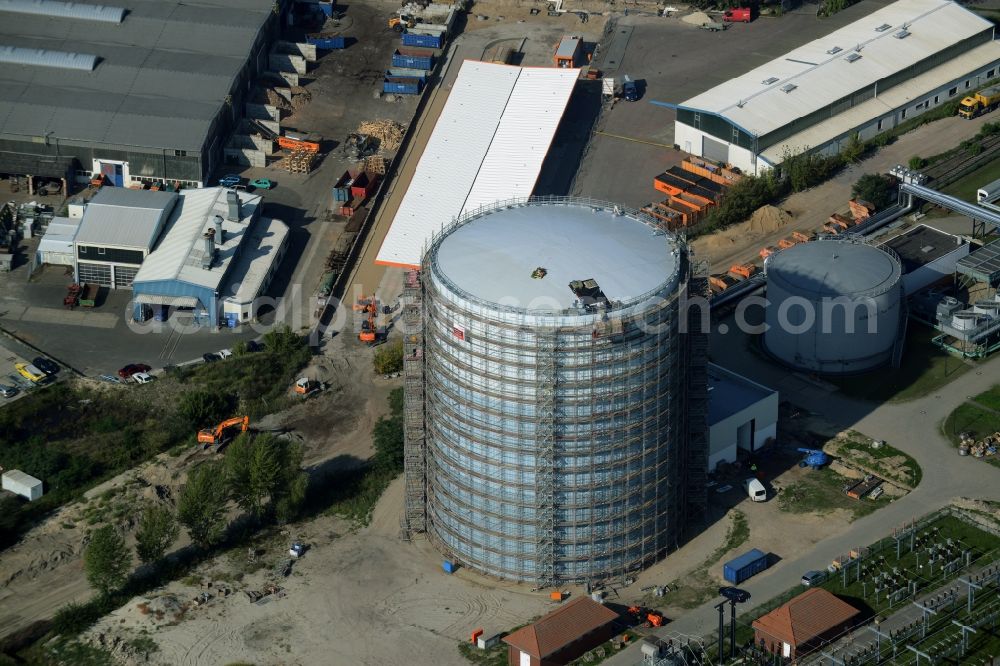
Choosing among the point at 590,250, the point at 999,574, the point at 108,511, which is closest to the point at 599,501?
the point at 590,250

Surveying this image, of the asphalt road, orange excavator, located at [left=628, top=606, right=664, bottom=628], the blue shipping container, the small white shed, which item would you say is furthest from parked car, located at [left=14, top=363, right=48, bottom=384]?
the blue shipping container

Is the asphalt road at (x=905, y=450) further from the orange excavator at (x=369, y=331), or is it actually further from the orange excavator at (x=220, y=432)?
the orange excavator at (x=220, y=432)

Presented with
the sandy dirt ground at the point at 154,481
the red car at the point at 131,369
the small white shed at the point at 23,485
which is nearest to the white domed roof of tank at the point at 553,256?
the sandy dirt ground at the point at 154,481

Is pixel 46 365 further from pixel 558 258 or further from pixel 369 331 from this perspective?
pixel 558 258

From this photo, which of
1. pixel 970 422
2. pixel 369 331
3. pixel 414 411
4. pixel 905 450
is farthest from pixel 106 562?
pixel 970 422

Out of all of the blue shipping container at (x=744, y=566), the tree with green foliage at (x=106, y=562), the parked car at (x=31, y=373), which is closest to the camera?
the tree with green foliage at (x=106, y=562)

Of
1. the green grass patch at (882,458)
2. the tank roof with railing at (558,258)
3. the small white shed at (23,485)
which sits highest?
the tank roof with railing at (558,258)
